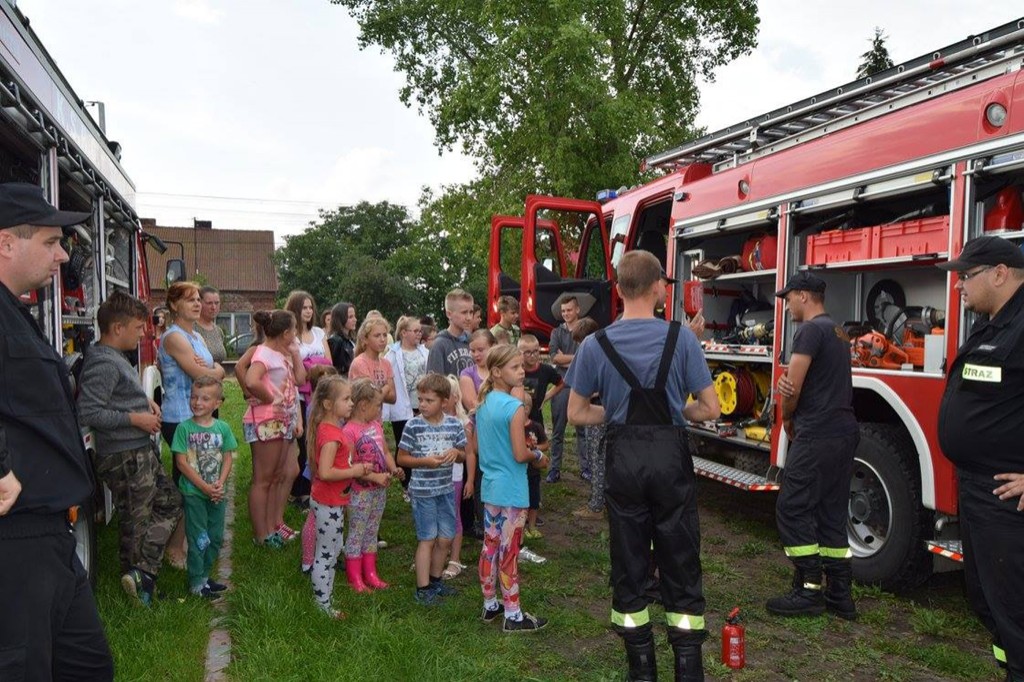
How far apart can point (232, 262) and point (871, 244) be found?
2023 inches

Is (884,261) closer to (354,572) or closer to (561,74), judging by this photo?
(354,572)

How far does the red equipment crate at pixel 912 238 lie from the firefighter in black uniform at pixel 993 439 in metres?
1.38

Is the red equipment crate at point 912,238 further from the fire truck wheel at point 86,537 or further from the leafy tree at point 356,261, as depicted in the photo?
the leafy tree at point 356,261

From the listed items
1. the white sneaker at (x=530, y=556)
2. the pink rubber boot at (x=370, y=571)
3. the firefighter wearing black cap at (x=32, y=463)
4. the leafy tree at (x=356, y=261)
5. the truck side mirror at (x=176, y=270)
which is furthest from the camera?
the leafy tree at (x=356, y=261)

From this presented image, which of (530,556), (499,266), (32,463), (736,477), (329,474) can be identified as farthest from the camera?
(499,266)

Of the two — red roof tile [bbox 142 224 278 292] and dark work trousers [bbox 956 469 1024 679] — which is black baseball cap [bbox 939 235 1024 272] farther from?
red roof tile [bbox 142 224 278 292]

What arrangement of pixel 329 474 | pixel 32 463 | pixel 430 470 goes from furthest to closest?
pixel 430 470, pixel 329 474, pixel 32 463

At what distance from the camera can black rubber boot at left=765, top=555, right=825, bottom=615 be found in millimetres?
4523

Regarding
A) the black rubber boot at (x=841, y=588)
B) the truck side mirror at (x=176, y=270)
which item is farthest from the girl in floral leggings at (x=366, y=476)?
the truck side mirror at (x=176, y=270)

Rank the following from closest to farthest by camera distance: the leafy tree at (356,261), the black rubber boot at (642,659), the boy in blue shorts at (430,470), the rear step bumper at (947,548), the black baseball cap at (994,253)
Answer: the black baseball cap at (994,253) → the black rubber boot at (642,659) → the rear step bumper at (947,548) → the boy in blue shorts at (430,470) → the leafy tree at (356,261)

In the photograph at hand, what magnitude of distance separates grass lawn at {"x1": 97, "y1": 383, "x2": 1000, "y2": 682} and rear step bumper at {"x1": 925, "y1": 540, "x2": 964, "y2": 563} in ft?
1.35

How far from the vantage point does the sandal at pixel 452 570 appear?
5156 mm

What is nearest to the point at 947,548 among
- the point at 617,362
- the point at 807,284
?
the point at 807,284

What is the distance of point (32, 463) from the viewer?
2184 mm
